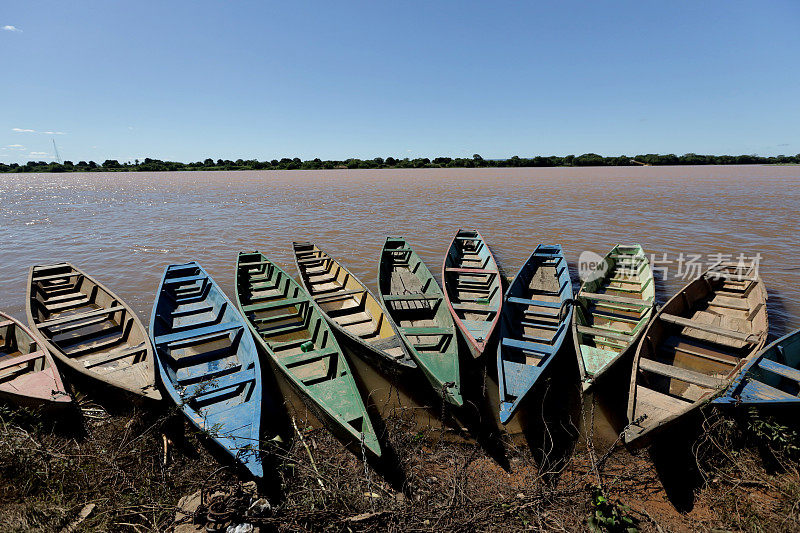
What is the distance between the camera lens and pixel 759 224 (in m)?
18.6

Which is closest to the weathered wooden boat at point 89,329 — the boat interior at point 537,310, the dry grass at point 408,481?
the dry grass at point 408,481

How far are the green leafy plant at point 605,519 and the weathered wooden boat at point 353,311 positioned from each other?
330 cm

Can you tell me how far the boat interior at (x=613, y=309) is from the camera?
717cm

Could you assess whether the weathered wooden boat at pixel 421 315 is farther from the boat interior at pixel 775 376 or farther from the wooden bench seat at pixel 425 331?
the boat interior at pixel 775 376

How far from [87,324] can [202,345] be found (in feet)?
9.45

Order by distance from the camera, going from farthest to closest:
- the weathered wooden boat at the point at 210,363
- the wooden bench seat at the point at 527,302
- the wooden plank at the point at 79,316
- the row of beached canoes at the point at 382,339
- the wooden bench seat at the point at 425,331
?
the wooden bench seat at the point at 527,302, the wooden plank at the point at 79,316, the wooden bench seat at the point at 425,331, the row of beached canoes at the point at 382,339, the weathered wooden boat at the point at 210,363

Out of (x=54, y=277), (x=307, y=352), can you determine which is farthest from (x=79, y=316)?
(x=307, y=352)

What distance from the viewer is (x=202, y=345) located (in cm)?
823

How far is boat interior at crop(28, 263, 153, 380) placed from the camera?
21.8 feet

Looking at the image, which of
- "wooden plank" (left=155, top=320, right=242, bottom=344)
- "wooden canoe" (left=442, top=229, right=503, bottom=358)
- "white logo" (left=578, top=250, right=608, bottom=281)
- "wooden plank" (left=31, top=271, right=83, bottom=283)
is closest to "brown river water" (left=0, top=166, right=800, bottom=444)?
"white logo" (left=578, top=250, right=608, bottom=281)

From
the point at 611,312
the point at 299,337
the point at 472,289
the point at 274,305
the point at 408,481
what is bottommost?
the point at 408,481

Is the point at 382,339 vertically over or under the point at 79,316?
under

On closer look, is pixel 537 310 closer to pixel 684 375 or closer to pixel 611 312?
pixel 611 312

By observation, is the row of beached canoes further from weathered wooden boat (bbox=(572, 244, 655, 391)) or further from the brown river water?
the brown river water
